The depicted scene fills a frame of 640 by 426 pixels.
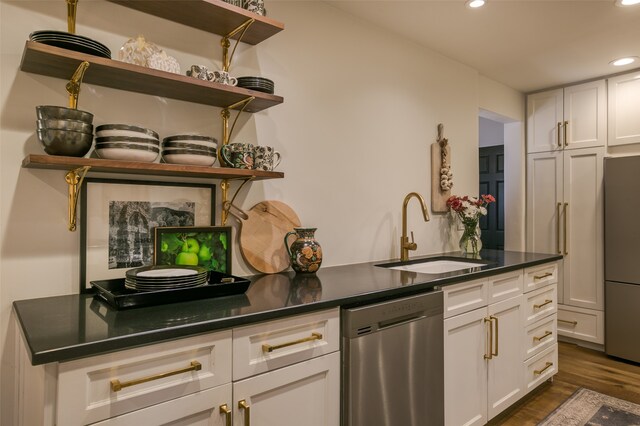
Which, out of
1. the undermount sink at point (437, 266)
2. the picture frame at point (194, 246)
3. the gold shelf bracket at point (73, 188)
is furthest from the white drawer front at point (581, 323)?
the gold shelf bracket at point (73, 188)

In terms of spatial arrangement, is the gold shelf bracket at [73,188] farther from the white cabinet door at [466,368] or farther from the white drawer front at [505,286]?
the white drawer front at [505,286]

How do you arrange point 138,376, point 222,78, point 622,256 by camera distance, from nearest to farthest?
1. point 138,376
2. point 222,78
3. point 622,256

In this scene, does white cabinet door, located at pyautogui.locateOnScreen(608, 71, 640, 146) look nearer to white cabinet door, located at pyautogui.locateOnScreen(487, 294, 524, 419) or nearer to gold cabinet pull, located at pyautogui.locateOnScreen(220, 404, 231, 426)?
white cabinet door, located at pyautogui.locateOnScreen(487, 294, 524, 419)

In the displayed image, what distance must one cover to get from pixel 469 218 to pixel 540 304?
28.0 inches

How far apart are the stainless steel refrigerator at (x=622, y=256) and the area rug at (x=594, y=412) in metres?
0.86

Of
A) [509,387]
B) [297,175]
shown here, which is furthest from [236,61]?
[509,387]

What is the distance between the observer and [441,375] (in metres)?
1.81

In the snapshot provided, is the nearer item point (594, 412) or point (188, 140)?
point (188, 140)

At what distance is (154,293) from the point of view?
1.24m

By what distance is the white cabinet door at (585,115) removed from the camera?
3.47 meters

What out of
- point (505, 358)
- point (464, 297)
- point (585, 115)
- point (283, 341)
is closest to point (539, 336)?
point (505, 358)

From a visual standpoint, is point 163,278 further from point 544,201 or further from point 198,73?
point 544,201

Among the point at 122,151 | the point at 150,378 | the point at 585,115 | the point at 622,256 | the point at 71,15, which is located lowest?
the point at 150,378

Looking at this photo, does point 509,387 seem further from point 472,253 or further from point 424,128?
point 424,128
